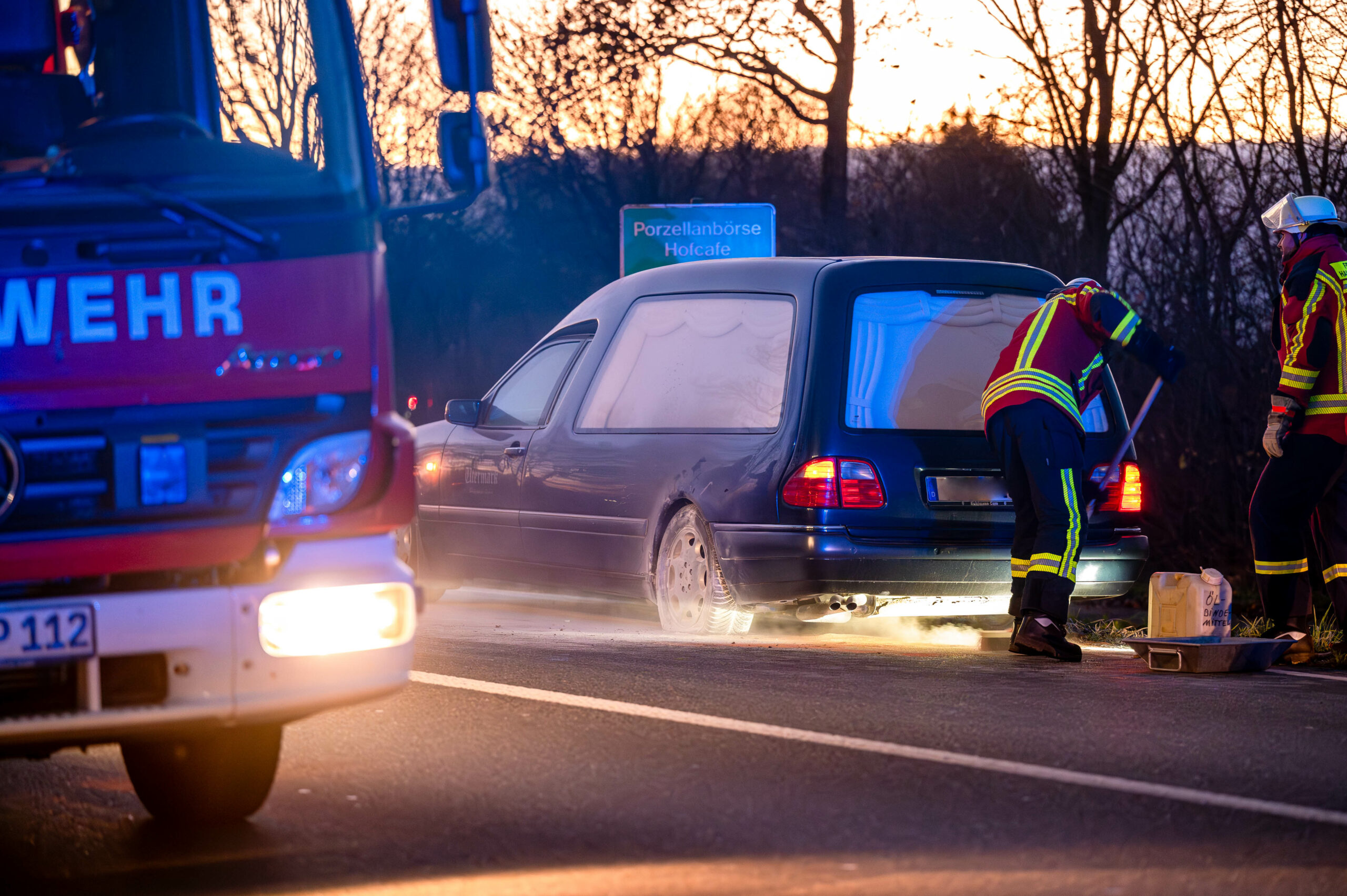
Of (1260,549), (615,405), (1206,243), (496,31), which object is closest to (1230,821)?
(1260,549)

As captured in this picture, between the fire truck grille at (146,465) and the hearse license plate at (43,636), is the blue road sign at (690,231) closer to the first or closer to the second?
the fire truck grille at (146,465)

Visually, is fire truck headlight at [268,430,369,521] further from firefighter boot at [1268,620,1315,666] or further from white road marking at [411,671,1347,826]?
firefighter boot at [1268,620,1315,666]

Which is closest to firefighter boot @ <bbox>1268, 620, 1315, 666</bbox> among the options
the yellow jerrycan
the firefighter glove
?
the yellow jerrycan

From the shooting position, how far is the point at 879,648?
30.1 feet

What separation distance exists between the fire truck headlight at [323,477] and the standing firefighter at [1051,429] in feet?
14.0

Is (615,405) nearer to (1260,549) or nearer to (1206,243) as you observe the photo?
(1260,549)

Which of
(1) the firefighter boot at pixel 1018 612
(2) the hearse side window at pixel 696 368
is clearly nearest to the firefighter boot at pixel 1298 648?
(1) the firefighter boot at pixel 1018 612

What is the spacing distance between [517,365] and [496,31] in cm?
1912

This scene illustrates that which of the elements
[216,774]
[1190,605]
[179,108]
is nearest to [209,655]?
[216,774]

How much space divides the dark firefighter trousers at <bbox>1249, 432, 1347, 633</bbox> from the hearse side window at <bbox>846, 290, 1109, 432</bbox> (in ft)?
3.35

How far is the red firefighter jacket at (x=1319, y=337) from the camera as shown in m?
8.37

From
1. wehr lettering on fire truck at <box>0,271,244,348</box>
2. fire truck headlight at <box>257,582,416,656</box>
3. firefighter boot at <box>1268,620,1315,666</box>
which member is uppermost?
wehr lettering on fire truck at <box>0,271,244,348</box>

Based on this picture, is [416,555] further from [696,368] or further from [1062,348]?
[1062,348]

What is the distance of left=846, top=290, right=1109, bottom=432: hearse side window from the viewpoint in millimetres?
8898
